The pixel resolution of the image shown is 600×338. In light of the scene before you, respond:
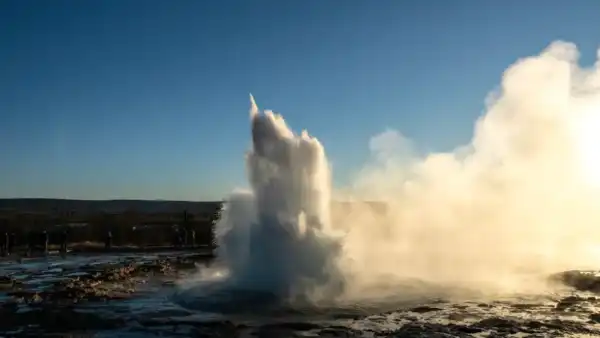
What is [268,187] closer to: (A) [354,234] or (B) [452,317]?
(B) [452,317]

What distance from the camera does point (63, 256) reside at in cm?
3922

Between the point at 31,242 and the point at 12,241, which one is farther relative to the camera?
the point at 31,242

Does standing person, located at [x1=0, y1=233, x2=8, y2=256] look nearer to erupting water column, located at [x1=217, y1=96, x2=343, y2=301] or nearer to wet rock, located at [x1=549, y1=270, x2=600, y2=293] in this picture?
erupting water column, located at [x1=217, y1=96, x2=343, y2=301]

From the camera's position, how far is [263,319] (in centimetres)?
1709

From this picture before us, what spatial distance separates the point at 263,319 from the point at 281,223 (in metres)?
5.71

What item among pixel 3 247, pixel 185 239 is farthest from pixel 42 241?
pixel 185 239

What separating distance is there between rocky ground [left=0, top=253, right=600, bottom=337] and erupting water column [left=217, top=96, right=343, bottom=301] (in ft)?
9.65

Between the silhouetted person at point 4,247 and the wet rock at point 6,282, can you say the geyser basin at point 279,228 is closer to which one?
the wet rock at point 6,282

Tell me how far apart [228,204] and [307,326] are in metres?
10.4

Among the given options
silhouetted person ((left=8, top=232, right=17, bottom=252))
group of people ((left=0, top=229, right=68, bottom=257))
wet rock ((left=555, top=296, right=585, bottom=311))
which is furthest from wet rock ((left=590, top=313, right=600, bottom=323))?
silhouetted person ((left=8, top=232, right=17, bottom=252))

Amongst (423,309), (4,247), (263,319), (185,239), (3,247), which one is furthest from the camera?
(185,239)

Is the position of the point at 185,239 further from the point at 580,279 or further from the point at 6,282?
the point at 580,279

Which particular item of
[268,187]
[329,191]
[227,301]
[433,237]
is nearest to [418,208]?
[433,237]

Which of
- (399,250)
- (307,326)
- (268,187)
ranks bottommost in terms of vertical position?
(307,326)
